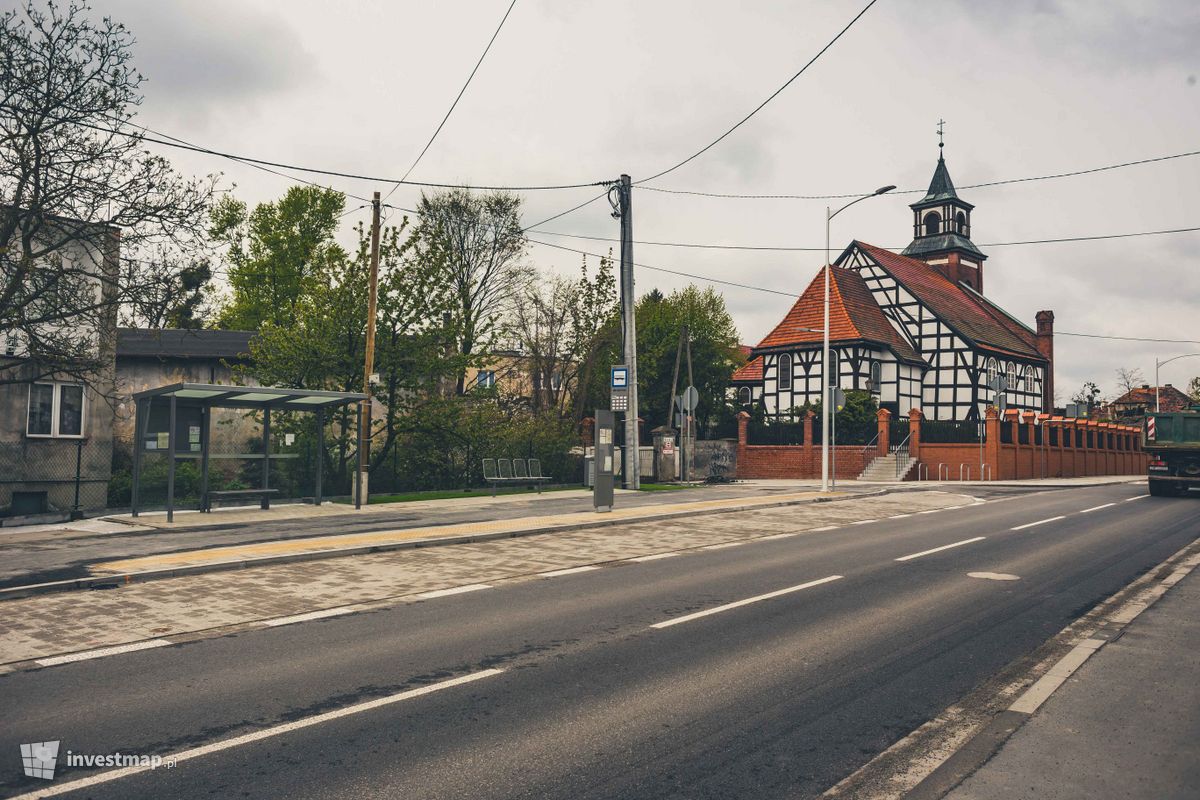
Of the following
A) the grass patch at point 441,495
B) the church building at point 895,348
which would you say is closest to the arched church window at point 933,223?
the church building at point 895,348

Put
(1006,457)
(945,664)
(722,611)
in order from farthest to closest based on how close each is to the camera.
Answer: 1. (1006,457)
2. (722,611)
3. (945,664)

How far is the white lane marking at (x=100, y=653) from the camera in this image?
6.28 meters

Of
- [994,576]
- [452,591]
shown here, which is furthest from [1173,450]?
[452,591]

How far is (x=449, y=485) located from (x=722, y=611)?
62.3 ft

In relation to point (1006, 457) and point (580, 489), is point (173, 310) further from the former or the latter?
point (1006, 457)

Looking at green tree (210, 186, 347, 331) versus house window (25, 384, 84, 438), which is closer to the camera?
house window (25, 384, 84, 438)

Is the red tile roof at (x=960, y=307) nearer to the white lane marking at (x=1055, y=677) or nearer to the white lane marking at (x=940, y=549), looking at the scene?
the white lane marking at (x=940, y=549)

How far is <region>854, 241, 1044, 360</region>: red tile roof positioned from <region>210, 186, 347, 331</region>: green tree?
1214 inches

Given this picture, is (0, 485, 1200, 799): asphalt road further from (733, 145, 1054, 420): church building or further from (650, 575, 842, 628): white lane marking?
(733, 145, 1054, 420): church building

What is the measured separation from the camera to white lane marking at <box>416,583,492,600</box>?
894cm

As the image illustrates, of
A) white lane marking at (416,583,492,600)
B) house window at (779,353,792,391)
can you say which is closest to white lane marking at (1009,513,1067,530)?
white lane marking at (416,583,492,600)

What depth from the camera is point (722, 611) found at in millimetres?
8125

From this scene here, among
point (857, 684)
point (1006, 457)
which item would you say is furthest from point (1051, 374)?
point (857, 684)

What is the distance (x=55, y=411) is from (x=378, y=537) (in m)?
13.5
